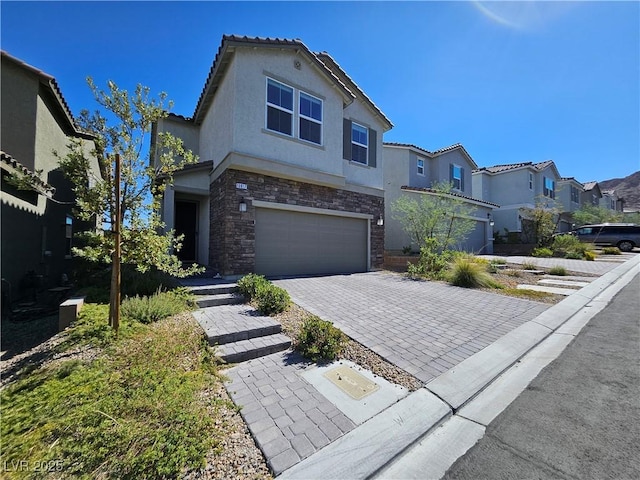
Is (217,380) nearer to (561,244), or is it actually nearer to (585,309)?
(585,309)

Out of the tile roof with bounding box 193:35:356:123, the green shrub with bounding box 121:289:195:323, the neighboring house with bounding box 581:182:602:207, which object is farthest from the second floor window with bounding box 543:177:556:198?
the green shrub with bounding box 121:289:195:323

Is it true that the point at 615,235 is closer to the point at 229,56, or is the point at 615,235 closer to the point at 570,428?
the point at 570,428

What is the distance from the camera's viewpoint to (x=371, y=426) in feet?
8.63

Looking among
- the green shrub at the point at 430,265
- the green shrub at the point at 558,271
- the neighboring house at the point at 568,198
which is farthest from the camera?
the neighboring house at the point at 568,198

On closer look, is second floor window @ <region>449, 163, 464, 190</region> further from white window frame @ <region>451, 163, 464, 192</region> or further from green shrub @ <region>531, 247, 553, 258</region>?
green shrub @ <region>531, 247, 553, 258</region>

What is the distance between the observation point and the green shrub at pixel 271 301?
5641 mm

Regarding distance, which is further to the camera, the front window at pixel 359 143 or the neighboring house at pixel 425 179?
the neighboring house at pixel 425 179

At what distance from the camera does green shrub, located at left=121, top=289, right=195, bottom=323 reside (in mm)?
4883

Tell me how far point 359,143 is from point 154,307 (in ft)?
35.4

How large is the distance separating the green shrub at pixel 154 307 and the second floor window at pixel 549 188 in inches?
1325

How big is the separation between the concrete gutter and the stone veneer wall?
6775mm

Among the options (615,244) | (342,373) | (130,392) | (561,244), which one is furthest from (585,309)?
(615,244)

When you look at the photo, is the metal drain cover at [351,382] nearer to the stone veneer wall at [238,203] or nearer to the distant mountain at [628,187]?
the stone veneer wall at [238,203]

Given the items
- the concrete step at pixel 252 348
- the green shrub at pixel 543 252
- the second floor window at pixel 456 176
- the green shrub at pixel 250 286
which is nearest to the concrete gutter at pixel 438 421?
the concrete step at pixel 252 348
